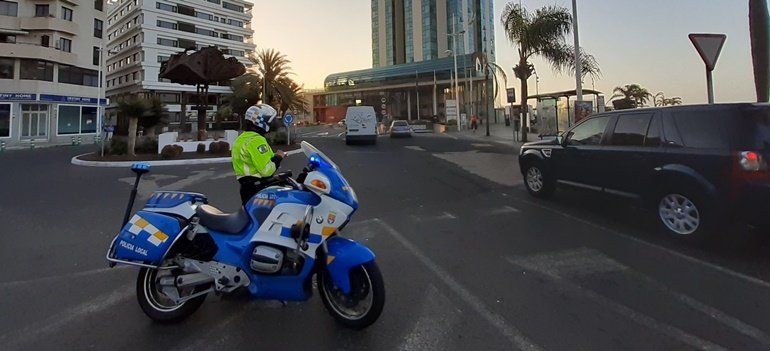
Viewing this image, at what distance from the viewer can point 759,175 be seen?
15.1ft

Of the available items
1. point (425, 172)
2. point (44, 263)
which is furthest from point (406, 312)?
point (425, 172)

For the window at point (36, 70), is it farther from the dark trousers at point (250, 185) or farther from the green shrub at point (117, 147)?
the dark trousers at point (250, 185)

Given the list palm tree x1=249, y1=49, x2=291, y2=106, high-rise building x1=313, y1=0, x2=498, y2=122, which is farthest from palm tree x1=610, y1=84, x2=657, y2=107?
palm tree x1=249, y1=49, x2=291, y2=106

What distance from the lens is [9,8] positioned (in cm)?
3534

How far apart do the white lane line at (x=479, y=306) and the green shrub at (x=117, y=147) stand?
17.2 metres

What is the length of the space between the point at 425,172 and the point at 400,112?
85.1m

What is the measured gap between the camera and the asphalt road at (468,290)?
313 centimetres

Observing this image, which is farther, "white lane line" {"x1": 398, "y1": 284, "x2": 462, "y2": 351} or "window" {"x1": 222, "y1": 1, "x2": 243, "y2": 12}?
"window" {"x1": 222, "y1": 1, "x2": 243, "y2": 12}

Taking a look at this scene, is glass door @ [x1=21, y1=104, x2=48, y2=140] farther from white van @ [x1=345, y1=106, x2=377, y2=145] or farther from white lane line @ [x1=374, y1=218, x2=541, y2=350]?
white lane line @ [x1=374, y1=218, x2=541, y2=350]

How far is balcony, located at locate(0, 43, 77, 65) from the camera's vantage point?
33469 millimetres

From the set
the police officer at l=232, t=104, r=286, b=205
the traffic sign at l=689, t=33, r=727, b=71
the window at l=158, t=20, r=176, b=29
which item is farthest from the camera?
the window at l=158, t=20, r=176, b=29

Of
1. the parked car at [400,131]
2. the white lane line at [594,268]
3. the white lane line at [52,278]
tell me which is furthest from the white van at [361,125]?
the white lane line at [52,278]

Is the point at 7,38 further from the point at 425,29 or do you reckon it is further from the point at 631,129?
the point at 425,29

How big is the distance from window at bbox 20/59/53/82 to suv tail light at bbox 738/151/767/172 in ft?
149
